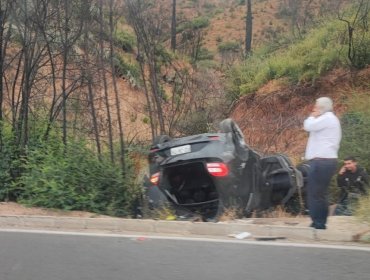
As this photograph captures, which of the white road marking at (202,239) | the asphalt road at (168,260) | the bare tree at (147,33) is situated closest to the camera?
the asphalt road at (168,260)

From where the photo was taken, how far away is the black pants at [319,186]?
707 centimetres

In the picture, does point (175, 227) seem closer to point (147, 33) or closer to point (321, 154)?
point (321, 154)

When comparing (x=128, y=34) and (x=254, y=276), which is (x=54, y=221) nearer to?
(x=254, y=276)

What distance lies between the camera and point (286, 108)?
21.0m

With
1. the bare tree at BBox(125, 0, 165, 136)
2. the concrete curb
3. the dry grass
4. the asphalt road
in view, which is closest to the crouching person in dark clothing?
the dry grass

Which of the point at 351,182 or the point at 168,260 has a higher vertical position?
the point at 351,182

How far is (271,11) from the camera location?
188ft

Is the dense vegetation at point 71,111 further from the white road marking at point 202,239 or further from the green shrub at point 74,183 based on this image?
the white road marking at point 202,239

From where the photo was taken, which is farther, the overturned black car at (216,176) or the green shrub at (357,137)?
the green shrub at (357,137)

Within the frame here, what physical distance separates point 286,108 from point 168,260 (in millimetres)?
15693

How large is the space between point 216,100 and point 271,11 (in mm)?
37087

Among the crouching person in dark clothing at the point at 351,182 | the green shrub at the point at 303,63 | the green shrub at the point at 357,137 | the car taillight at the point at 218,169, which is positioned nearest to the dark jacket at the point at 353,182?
the crouching person in dark clothing at the point at 351,182

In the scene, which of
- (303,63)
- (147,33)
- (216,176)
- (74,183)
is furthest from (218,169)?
(303,63)

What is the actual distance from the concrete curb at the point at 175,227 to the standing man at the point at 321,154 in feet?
0.87
